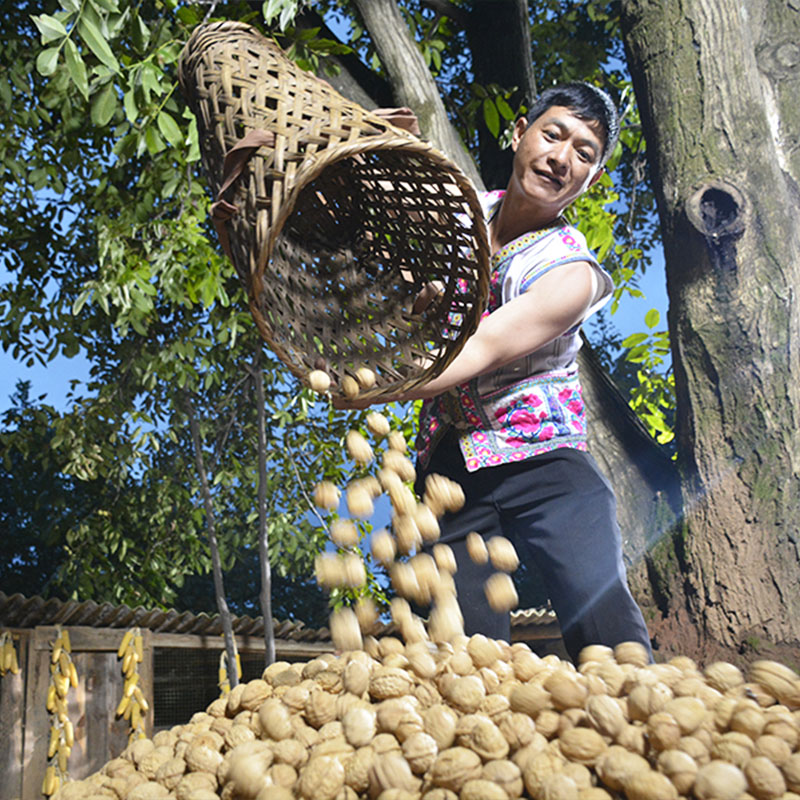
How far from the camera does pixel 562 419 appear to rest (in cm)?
161

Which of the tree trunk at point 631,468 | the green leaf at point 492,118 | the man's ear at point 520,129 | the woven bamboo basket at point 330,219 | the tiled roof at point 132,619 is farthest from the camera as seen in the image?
the tiled roof at point 132,619

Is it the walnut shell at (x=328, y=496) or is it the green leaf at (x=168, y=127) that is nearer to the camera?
the walnut shell at (x=328, y=496)

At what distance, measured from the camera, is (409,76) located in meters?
2.83

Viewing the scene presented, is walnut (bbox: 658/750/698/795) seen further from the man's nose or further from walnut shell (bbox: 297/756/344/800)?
the man's nose

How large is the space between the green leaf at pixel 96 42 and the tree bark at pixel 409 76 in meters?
1.24

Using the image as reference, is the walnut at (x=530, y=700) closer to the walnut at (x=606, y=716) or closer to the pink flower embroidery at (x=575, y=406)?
the walnut at (x=606, y=716)

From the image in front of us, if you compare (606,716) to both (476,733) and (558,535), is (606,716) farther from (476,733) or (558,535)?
(558,535)

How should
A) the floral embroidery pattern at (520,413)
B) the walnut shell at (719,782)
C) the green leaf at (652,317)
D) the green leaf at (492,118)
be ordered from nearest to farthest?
the walnut shell at (719,782), the floral embroidery pattern at (520,413), the green leaf at (492,118), the green leaf at (652,317)

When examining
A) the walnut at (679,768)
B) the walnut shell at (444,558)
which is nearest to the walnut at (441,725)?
the walnut at (679,768)

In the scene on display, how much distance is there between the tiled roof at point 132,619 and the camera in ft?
12.6

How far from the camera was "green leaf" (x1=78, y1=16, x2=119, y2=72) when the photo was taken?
5.35ft

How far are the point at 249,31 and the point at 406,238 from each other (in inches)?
18.0

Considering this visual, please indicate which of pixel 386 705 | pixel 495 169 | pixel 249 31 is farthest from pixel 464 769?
pixel 495 169

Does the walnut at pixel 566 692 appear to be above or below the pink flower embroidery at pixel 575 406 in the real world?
below
